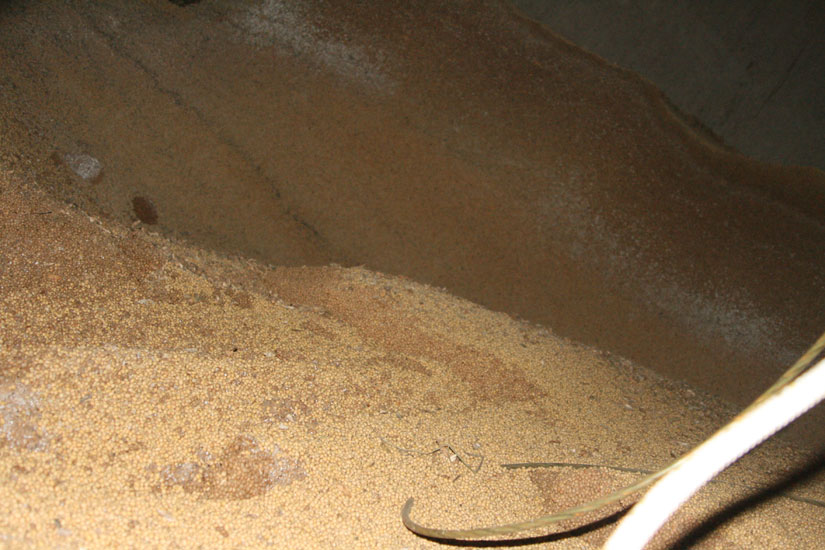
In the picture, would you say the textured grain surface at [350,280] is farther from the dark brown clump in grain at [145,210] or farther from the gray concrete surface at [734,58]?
the gray concrete surface at [734,58]

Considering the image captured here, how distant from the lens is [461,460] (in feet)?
4.66

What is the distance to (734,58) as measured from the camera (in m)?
3.13

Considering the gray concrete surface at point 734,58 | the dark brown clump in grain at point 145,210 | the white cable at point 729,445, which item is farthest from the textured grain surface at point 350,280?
the white cable at point 729,445

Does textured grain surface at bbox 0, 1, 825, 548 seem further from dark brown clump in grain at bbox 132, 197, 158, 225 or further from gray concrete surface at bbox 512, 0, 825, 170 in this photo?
gray concrete surface at bbox 512, 0, 825, 170

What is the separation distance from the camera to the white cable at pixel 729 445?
2.51 ft

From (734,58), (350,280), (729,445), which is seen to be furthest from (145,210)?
(734,58)

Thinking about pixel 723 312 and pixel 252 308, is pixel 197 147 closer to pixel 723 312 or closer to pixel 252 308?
pixel 252 308

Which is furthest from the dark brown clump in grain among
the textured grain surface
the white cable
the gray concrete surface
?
the white cable

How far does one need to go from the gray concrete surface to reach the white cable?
113 inches

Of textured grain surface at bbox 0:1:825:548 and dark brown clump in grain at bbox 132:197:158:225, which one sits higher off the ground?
textured grain surface at bbox 0:1:825:548

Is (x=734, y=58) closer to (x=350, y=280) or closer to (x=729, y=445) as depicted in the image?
(x=350, y=280)

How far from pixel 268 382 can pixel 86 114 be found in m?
2.13

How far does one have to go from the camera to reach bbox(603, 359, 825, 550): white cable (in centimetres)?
77

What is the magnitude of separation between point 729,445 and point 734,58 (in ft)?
10.2
